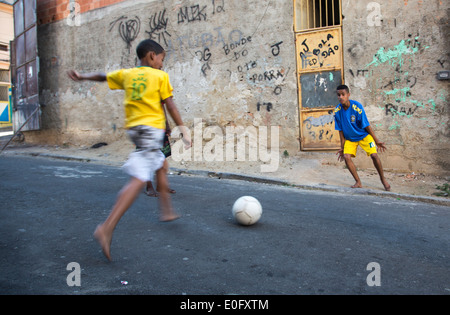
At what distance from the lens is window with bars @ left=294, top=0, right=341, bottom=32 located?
27.5 feet

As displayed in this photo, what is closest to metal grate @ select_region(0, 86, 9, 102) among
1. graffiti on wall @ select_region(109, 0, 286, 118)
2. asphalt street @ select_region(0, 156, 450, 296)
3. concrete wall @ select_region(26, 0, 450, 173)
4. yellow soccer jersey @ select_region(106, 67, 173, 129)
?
concrete wall @ select_region(26, 0, 450, 173)

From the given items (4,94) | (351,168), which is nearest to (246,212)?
(351,168)

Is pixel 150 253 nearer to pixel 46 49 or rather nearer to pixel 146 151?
pixel 146 151

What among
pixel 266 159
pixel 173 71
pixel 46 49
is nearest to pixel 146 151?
pixel 266 159

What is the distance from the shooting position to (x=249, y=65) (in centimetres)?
897

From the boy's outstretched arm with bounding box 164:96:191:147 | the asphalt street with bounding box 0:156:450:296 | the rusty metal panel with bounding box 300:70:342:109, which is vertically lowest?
the asphalt street with bounding box 0:156:450:296

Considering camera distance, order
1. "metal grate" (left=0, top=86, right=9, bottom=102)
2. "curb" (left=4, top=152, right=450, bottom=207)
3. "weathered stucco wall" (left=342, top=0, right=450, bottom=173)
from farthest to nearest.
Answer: "metal grate" (left=0, top=86, right=9, bottom=102), "weathered stucco wall" (left=342, top=0, right=450, bottom=173), "curb" (left=4, top=152, right=450, bottom=207)

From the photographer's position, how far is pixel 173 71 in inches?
396

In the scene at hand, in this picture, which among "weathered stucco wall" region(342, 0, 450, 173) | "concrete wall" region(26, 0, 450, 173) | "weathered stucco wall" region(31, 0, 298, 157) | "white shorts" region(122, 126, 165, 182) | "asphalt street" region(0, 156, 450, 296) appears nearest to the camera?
"asphalt street" region(0, 156, 450, 296)

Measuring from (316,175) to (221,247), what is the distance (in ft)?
15.1

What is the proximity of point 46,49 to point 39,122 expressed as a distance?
268 centimetres

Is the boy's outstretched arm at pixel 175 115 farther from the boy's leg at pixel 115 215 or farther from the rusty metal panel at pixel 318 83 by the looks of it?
the rusty metal panel at pixel 318 83

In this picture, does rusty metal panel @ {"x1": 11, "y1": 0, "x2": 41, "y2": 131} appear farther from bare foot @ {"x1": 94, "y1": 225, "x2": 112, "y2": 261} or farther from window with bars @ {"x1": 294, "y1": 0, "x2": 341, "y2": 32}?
bare foot @ {"x1": 94, "y1": 225, "x2": 112, "y2": 261}

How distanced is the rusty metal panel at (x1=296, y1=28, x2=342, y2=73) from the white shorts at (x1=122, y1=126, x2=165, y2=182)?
6.04 meters
